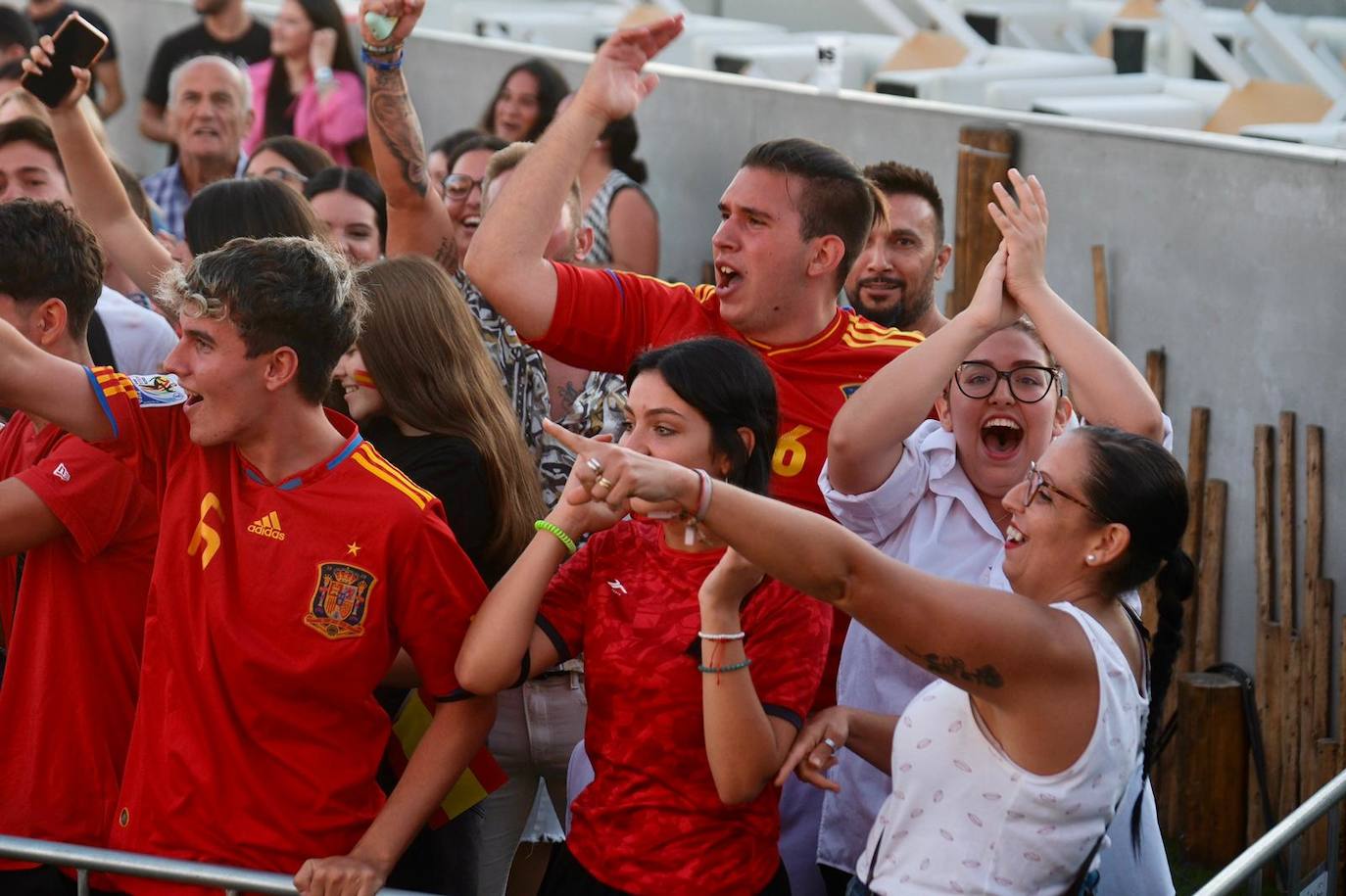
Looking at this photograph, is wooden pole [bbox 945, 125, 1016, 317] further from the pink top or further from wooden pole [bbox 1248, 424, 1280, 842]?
the pink top

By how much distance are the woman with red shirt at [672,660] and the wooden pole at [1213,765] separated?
2915 millimetres

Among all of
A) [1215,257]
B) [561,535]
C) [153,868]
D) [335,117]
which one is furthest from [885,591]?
[335,117]

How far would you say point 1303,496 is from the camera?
215 inches

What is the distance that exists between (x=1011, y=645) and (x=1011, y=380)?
41.6 inches

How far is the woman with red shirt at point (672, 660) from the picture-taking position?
289 centimetres

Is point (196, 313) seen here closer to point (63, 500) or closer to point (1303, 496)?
point (63, 500)

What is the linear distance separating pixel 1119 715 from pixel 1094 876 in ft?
1.07

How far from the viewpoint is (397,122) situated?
15.7 feet

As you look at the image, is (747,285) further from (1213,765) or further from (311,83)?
(311,83)

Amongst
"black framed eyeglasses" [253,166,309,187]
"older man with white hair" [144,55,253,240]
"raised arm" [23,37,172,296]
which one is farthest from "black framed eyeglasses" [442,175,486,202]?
"older man with white hair" [144,55,253,240]

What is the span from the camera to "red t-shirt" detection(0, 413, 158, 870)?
3105 mm

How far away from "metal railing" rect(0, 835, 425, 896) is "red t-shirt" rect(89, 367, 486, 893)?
0.18m

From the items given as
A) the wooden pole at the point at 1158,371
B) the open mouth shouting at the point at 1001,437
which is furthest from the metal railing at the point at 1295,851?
the wooden pole at the point at 1158,371

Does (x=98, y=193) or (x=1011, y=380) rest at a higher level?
(x=98, y=193)
